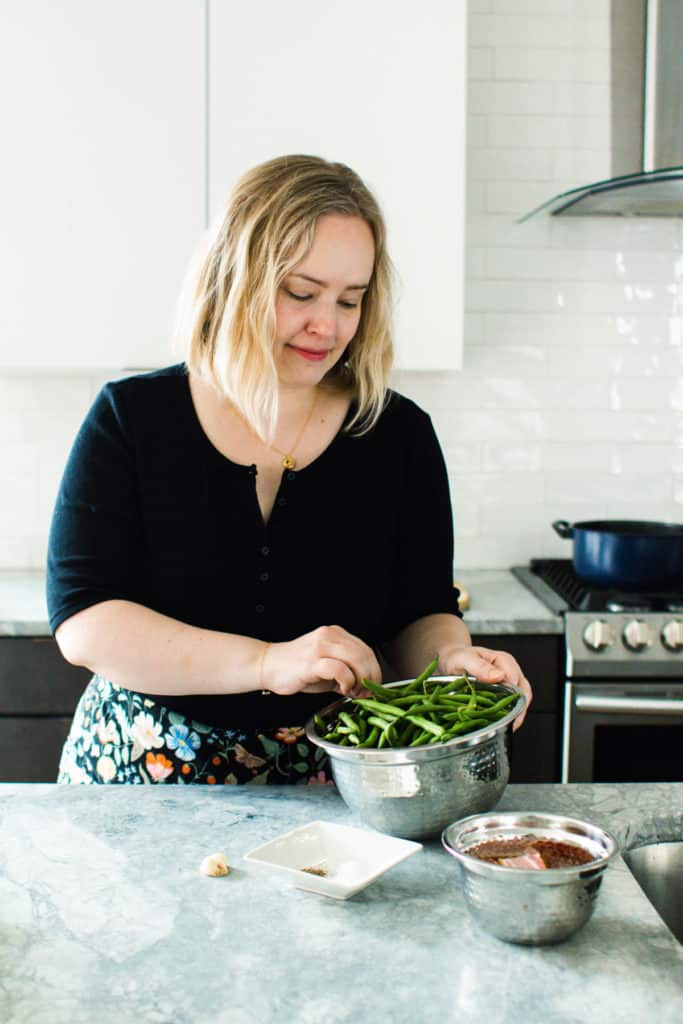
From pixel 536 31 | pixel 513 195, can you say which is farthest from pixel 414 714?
pixel 536 31

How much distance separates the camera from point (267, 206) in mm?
1684

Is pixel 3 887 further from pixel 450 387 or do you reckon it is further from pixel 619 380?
pixel 619 380

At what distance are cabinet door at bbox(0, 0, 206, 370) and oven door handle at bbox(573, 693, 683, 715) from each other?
55.3 inches

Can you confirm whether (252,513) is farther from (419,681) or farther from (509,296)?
(509,296)

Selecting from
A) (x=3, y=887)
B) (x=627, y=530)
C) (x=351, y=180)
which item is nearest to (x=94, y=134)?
(x=351, y=180)

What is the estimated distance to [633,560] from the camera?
9.14 ft

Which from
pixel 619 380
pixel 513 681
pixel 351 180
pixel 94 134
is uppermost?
pixel 94 134

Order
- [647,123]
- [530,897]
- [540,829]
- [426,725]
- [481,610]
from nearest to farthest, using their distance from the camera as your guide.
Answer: [530,897], [540,829], [426,725], [481,610], [647,123]

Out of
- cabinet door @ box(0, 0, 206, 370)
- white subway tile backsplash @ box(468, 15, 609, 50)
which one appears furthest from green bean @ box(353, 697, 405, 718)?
white subway tile backsplash @ box(468, 15, 609, 50)

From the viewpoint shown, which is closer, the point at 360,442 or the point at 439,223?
the point at 360,442

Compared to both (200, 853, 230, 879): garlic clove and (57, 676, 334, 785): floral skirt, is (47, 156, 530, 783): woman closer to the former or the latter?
(57, 676, 334, 785): floral skirt

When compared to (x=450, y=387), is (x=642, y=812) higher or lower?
lower

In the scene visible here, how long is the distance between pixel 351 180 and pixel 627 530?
64.9 inches

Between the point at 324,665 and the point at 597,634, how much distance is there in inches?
54.8
